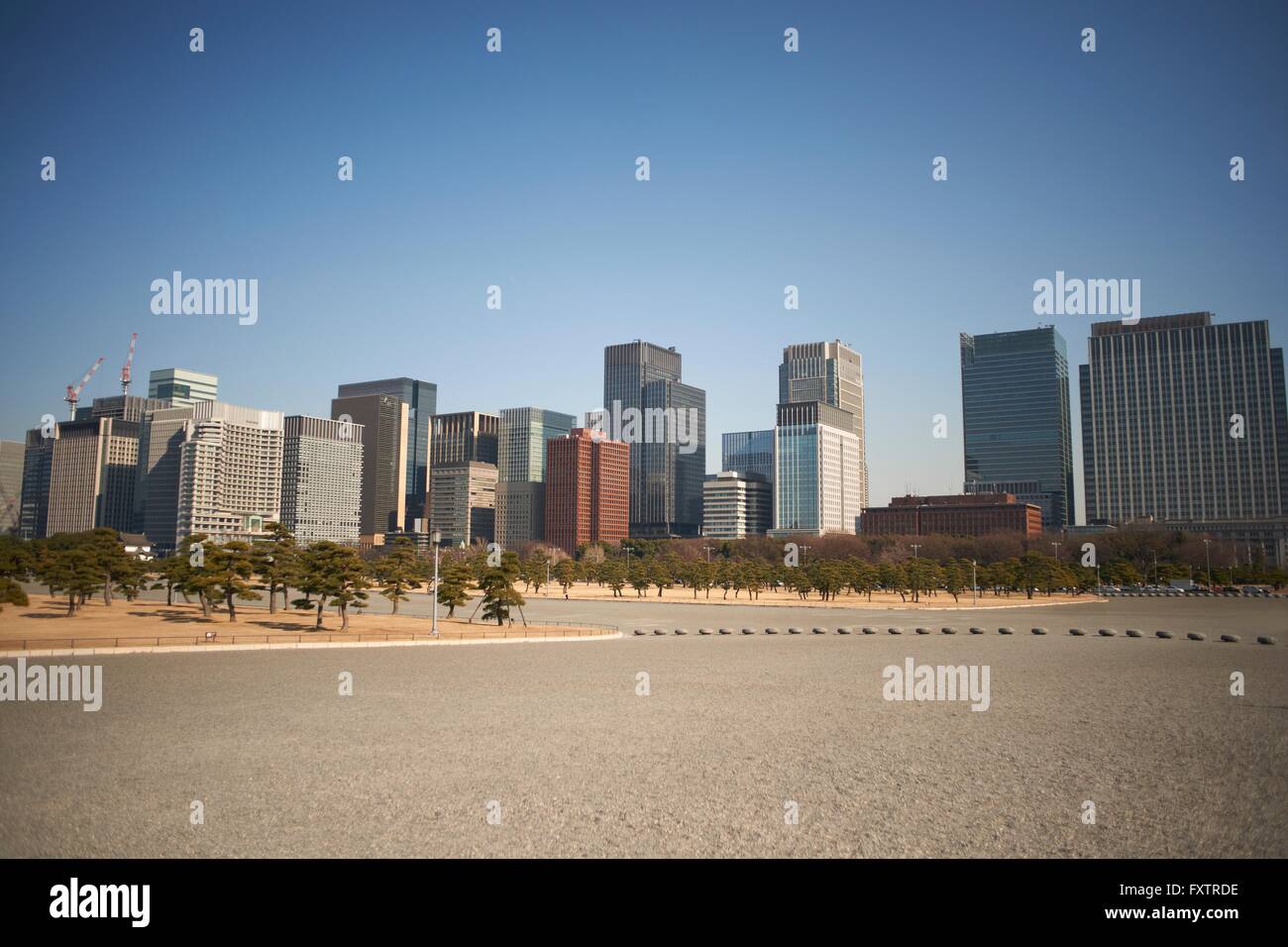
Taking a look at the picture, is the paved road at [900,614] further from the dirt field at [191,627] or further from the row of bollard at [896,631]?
the dirt field at [191,627]

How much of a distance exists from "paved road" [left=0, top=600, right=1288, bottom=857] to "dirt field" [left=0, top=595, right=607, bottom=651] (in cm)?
1152

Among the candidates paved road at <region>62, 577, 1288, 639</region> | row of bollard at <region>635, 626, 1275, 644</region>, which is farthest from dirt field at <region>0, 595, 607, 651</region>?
row of bollard at <region>635, 626, 1275, 644</region>

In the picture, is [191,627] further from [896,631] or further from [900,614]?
[900,614]

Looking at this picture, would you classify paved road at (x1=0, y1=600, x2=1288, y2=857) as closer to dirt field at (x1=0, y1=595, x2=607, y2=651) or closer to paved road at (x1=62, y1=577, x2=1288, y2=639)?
dirt field at (x1=0, y1=595, x2=607, y2=651)

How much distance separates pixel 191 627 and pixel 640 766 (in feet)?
155

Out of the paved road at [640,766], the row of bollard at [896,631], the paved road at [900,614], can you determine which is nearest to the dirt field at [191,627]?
the paved road at [900,614]

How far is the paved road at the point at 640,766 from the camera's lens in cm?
1492

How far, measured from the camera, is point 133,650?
4206cm

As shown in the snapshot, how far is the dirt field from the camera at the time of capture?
4672 cm

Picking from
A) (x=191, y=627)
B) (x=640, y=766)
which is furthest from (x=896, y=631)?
(x=191, y=627)

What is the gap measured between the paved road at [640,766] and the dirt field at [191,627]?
37.8 ft
